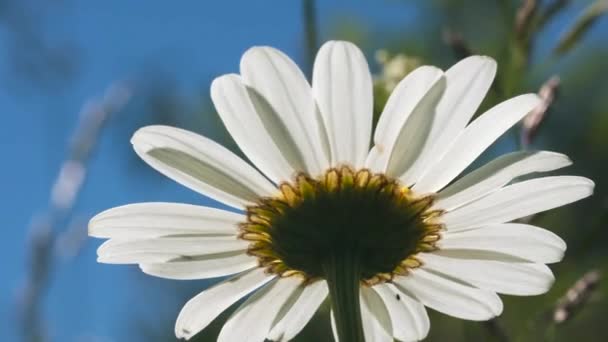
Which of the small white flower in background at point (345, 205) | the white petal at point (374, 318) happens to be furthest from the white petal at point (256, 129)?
the white petal at point (374, 318)

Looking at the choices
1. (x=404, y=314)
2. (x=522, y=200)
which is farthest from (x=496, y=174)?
(x=404, y=314)

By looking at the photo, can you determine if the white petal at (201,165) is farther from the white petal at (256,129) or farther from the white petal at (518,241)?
the white petal at (518,241)

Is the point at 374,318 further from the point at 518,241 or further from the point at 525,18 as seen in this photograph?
the point at 525,18

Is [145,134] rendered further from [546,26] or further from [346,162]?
[546,26]

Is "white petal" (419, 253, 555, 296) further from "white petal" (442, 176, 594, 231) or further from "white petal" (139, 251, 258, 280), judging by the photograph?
"white petal" (139, 251, 258, 280)

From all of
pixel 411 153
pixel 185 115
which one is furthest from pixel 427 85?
pixel 185 115

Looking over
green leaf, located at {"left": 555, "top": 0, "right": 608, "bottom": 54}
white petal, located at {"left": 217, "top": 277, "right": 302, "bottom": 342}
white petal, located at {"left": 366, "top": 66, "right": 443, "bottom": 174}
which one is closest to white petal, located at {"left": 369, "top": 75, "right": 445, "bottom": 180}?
white petal, located at {"left": 366, "top": 66, "right": 443, "bottom": 174}
